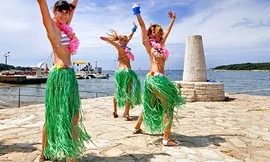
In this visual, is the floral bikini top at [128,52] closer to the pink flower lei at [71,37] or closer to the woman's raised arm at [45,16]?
the pink flower lei at [71,37]

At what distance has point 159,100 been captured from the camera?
432 cm

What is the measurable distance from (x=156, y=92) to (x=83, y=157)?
136cm

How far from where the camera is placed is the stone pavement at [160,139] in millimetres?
3787

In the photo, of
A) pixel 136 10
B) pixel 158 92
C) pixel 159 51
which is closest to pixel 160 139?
pixel 158 92

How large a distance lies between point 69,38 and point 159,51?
152cm

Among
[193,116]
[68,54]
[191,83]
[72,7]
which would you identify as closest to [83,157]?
[68,54]

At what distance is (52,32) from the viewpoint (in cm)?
309

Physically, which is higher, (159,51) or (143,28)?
(143,28)

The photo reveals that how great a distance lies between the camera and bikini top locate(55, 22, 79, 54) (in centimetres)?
320

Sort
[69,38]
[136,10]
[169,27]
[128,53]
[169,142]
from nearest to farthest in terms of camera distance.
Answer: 1. [69,38]
2. [136,10]
3. [169,142]
4. [169,27]
5. [128,53]

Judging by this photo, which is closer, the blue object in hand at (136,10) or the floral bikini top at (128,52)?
the blue object in hand at (136,10)

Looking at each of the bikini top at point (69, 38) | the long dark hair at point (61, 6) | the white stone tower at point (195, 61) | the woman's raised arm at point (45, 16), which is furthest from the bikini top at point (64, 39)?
the white stone tower at point (195, 61)

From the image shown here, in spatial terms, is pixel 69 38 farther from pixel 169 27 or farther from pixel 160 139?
pixel 160 139

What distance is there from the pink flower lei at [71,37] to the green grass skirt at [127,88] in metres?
2.83
